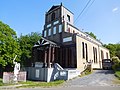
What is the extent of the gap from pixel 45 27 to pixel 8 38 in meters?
9.22

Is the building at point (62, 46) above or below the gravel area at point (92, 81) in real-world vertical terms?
above

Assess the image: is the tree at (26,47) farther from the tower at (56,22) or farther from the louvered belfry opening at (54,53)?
the louvered belfry opening at (54,53)

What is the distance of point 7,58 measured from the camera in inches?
984

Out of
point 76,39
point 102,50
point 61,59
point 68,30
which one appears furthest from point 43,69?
point 102,50

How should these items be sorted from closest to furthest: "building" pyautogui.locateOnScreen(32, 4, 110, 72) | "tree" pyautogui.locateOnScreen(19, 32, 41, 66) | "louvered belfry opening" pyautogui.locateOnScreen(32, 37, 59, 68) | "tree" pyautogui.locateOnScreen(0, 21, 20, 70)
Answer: "louvered belfry opening" pyautogui.locateOnScreen(32, 37, 59, 68) < "tree" pyautogui.locateOnScreen(0, 21, 20, 70) < "building" pyautogui.locateOnScreen(32, 4, 110, 72) < "tree" pyautogui.locateOnScreen(19, 32, 41, 66)

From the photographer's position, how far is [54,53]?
1049 inches

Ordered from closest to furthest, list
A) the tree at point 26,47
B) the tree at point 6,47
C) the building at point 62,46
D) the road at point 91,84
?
1. the road at point 91,84
2. the tree at point 6,47
3. the building at point 62,46
4. the tree at point 26,47

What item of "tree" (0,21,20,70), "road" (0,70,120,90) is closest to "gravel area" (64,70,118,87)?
"road" (0,70,120,90)

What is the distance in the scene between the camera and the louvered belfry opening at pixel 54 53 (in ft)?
81.5

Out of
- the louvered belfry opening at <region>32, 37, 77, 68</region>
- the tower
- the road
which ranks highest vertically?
the tower

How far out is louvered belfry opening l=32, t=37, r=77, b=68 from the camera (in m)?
24.8

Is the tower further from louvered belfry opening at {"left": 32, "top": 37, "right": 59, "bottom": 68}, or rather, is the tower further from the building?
louvered belfry opening at {"left": 32, "top": 37, "right": 59, "bottom": 68}

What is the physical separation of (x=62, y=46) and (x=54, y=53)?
75.6 inches

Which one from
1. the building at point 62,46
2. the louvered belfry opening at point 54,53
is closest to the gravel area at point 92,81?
the building at point 62,46
